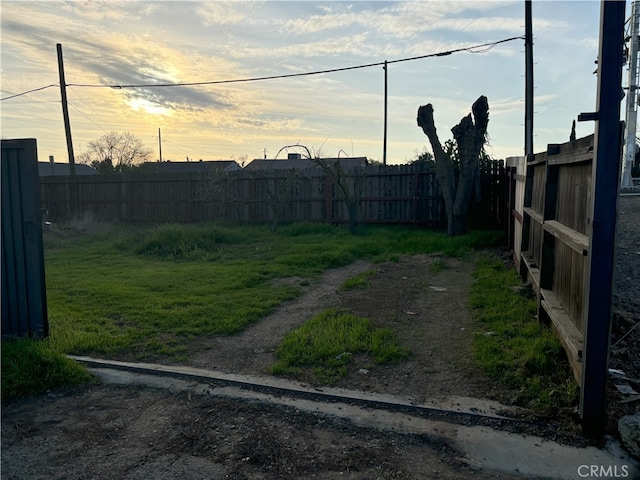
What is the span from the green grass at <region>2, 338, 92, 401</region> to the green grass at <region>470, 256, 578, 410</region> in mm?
3265

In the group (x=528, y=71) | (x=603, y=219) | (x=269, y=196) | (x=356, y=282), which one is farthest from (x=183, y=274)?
(x=528, y=71)

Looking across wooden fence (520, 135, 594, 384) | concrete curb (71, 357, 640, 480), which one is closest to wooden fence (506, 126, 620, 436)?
wooden fence (520, 135, 594, 384)

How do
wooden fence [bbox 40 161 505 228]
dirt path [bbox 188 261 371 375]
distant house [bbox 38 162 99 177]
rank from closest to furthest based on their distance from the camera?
dirt path [bbox 188 261 371 375] → wooden fence [bbox 40 161 505 228] → distant house [bbox 38 162 99 177]

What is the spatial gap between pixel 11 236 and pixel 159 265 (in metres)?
4.73

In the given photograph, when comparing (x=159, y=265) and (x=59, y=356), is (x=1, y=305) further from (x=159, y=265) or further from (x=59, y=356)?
(x=159, y=265)

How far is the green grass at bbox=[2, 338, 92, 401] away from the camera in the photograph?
3.58 m

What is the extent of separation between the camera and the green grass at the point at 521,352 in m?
3.25

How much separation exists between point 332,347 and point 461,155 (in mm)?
8384

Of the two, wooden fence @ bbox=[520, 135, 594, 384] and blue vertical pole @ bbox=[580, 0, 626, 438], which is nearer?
blue vertical pole @ bbox=[580, 0, 626, 438]

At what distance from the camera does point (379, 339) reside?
14.6ft

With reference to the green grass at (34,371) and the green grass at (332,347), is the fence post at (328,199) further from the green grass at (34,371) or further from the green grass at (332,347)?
the green grass at (34,371)

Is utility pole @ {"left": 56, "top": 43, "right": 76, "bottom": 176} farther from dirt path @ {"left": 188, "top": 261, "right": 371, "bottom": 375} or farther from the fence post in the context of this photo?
dirt path @ {"left": 188, "top": 261, "right": 371, "bottom": 375}

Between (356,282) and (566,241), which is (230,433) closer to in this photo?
(566,241)

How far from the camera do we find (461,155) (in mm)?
11359
